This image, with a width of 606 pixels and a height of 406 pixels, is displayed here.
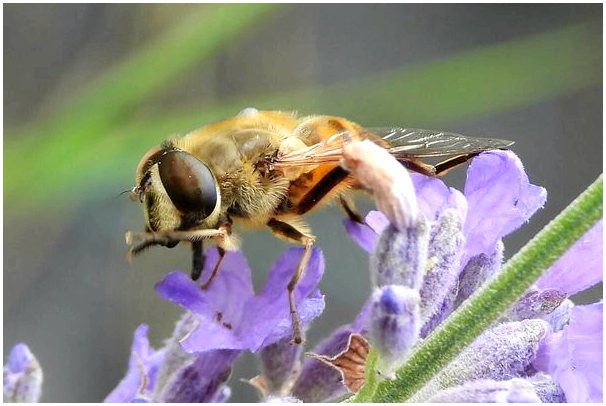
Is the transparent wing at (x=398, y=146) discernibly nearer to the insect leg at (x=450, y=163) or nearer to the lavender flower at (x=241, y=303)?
the insect leg at (x=450, y=163)

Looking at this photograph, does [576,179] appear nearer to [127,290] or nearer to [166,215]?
[127,290]

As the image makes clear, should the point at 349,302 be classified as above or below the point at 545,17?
below

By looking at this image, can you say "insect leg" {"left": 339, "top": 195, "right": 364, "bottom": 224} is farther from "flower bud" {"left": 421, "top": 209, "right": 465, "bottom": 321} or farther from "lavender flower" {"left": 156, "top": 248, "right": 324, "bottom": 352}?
"flower bud" {"left": 421, "top": 209, "right": 465, "bottom": 321}

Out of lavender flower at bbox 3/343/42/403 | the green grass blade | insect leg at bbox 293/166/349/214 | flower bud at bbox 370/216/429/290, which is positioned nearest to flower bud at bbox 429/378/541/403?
flower bud at bbox 370/216/429/290

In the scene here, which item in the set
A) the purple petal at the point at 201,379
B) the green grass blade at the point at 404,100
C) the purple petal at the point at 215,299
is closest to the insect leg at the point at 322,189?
the purple petal at the point at 215,299

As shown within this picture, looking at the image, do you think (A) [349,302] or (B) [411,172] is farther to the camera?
(A) [349,302]

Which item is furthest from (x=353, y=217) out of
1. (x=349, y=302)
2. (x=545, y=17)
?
(x=545, y=17)
